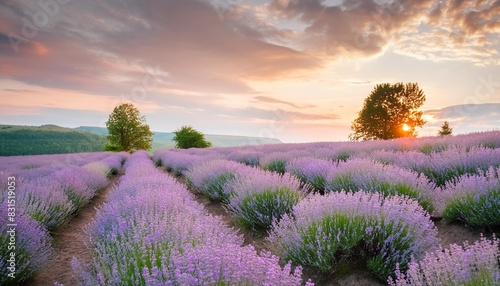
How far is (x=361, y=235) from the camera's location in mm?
2783

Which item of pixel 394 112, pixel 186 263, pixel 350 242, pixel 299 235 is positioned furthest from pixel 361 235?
pixel 394 112

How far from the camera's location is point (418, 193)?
12.9 feet

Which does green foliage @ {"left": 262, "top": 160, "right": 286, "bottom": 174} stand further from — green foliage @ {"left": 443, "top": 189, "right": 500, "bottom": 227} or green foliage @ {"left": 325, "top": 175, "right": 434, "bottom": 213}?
green foliage @ {"left": 443, "top": 189, "right": 500, "bottom": 227}

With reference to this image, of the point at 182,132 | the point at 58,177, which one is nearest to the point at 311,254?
the point at 58,177

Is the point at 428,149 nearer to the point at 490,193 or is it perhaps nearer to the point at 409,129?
the point at 490,193

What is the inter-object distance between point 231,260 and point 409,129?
115ft

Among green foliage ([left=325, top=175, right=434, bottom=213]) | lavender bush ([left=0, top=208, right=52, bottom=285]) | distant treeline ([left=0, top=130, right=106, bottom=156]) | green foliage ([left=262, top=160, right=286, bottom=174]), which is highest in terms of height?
green foliage ([left=325, top=175, right=434, bottom=213])

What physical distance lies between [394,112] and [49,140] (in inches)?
3854

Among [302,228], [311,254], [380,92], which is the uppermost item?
[380,92]

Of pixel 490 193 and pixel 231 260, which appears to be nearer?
pixel 231 260

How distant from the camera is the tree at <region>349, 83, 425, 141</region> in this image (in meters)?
32.0

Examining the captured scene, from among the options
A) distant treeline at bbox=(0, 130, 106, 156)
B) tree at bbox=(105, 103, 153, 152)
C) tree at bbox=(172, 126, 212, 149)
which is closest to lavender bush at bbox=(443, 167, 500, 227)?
tree at bbox=(172, 126, 212, 149)

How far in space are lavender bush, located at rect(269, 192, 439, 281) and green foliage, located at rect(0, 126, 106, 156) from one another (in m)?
81.9

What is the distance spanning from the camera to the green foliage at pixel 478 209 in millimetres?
3141
